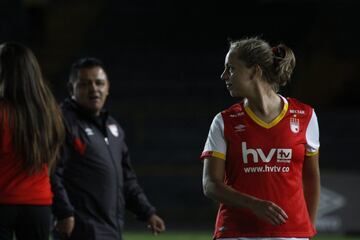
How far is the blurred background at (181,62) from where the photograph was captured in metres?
16.1

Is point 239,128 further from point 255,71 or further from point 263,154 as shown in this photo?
point 255,71

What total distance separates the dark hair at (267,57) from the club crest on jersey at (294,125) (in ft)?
0.63

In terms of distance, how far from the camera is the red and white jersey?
13.5 ft

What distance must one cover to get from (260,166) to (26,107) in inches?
49.3

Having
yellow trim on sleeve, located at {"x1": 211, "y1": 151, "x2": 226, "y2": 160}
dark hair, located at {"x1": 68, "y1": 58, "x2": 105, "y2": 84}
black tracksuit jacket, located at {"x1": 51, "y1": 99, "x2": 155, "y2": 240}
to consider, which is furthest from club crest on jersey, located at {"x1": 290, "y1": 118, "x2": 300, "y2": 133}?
dark hair, located at {"x1": 68, "y1": 58, "x2": 105, "y2": 84}

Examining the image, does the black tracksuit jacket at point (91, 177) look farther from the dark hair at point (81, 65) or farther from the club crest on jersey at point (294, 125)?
the club crest on jersey at point (294, 125)

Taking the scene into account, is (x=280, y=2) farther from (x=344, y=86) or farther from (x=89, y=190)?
(x=89, y=190)

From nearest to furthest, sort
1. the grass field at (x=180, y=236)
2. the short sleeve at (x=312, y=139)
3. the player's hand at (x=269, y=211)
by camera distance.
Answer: the player's hand at (x=269, y=211) → the short sleeve at (x=312, y=139) → the grass field at (x=180, y=236)

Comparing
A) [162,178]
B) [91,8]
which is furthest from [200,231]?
[91,8]

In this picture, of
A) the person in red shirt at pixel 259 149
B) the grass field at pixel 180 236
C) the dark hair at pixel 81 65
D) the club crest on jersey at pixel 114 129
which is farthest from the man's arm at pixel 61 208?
the grass field at pixel 180 236

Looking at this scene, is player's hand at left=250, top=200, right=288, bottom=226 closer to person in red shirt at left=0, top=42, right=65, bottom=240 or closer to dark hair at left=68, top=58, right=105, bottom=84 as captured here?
person in red shirt at left=0, top=42, right=65, bottom=240

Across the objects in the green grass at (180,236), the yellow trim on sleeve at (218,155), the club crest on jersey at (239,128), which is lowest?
the green grass at (180,236)

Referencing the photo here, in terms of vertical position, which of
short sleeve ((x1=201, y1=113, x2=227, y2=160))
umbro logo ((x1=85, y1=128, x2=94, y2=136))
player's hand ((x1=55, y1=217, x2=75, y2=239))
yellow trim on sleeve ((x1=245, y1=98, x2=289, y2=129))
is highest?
yellow trim on sleeve ((x1=245, y1=98, x2=289, y2=129))

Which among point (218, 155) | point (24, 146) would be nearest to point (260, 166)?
point (218, 155)
